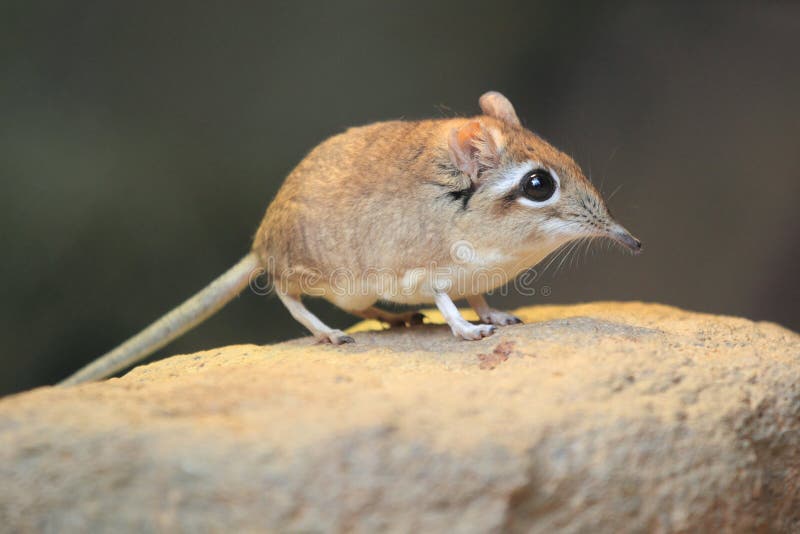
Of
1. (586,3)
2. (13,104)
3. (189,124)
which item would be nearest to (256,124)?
(189,124)

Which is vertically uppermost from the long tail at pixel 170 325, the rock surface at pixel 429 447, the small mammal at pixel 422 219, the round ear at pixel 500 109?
the round ear at pixel 500 109

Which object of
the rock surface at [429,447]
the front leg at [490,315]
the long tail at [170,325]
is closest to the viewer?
the rock surface at [429,447]

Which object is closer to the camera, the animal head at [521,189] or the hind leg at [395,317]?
the animal head at [521,189]

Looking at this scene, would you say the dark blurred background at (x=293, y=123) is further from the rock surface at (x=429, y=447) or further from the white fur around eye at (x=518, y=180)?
the rock surface at (x=429, y=447)

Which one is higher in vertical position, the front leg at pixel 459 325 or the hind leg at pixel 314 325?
the front leg at pixel 459 325

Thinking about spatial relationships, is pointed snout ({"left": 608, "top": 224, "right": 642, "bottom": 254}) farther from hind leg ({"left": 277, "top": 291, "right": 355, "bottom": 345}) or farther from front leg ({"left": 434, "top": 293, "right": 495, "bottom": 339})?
hind leg ({"left": 277, "top": 291, "right": 355, "bottom": 345})

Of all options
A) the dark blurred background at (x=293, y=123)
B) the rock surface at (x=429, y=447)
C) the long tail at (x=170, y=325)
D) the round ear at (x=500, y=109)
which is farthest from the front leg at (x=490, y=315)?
the dark blurred background at (x=293, y=123)

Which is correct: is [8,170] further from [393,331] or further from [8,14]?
Result: [393,331]

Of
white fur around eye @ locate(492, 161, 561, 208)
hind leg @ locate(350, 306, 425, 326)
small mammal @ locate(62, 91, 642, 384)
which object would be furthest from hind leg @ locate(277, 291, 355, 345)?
white fur around eye @ locate(492, 161, 561, 208)

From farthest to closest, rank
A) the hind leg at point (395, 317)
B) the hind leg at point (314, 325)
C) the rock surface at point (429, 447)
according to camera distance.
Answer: the hind leg at point (395, 317) → the hind leg at point (314, 325) → the rock surface at point (429, 447)
